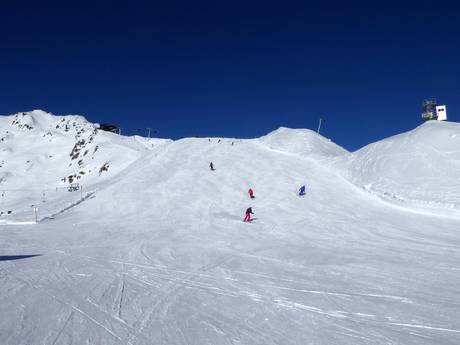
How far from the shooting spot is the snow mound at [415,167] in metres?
24.8

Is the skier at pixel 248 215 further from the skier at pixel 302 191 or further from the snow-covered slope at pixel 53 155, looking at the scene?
the snow-covered slope at pixel 53 155

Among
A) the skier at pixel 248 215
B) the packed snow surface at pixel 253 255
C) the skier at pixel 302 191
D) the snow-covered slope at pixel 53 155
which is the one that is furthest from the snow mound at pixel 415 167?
the snow-covered slope at pixel 53 155

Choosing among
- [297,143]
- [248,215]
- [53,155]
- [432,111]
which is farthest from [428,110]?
[53,155]

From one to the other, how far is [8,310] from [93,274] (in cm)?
292

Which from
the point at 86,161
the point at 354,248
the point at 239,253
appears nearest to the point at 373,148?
the point at 354,248

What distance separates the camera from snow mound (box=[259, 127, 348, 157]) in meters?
42.8

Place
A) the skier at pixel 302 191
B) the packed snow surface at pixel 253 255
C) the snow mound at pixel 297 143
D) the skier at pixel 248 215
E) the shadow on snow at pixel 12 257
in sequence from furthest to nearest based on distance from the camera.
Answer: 1. the snow mound at pixel 297 143
2. the skier at pixel 302 191
3. the skier at pixel 248 215
4. the shadow on snow at pixel 12 257
5. the packed snow surface at pixel 253 255

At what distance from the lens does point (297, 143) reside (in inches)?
1807

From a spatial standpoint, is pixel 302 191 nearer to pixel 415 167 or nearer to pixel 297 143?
pixel 415 167

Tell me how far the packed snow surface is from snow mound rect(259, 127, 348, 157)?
3.84 metres

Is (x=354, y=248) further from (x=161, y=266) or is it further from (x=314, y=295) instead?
(x=161, y=266)

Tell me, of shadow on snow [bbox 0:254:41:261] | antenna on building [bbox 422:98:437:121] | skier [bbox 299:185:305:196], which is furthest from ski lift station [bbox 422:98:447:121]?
shadow on snow [bbox 0:254:41:261]

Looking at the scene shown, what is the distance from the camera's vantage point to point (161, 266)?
10.5 m

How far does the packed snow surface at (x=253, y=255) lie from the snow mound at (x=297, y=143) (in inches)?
151
